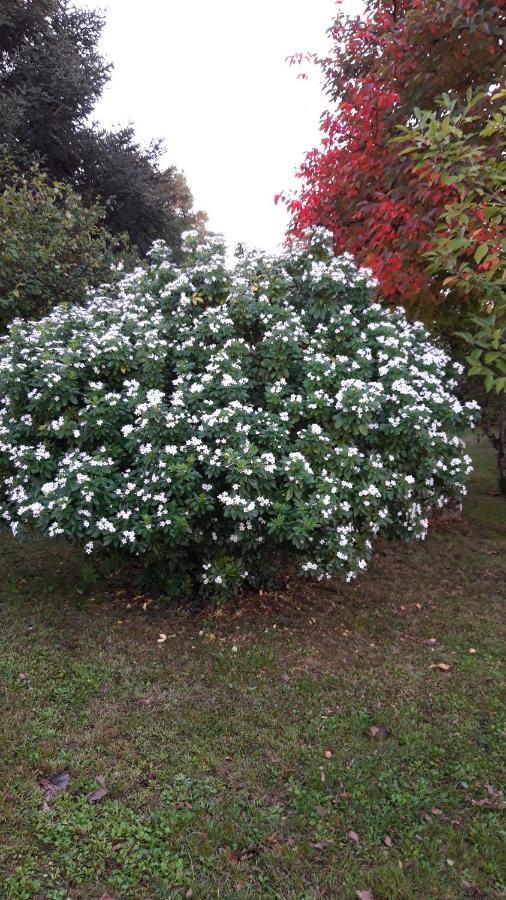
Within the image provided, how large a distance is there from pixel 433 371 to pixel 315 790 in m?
2.94

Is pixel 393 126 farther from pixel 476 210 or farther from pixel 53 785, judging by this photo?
pixel 53 785

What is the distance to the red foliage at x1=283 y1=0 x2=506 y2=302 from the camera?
13.5 feet

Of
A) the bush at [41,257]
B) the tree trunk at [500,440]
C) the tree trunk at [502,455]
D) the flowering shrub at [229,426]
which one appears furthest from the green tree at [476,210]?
the tree trunk at [502,455]

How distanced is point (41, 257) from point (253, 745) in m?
4.75

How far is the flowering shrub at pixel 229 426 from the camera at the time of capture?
3.57 metres

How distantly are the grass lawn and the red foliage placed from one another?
251cm

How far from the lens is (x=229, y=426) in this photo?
3.55 m

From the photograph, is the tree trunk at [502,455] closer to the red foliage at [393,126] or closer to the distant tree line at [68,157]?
the red foliage at [393,126]

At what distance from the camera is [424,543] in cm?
663

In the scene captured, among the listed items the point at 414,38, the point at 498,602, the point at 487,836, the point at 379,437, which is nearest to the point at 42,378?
the point at 379,437

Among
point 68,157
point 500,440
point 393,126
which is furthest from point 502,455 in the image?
point 68,157

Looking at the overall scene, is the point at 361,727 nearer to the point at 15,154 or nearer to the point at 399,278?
the point at 399,278

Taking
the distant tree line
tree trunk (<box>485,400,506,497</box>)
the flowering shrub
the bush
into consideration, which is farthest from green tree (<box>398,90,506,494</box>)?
tree trunk (<box>485,400,506,497</box>)

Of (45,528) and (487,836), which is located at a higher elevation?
(45,528)
